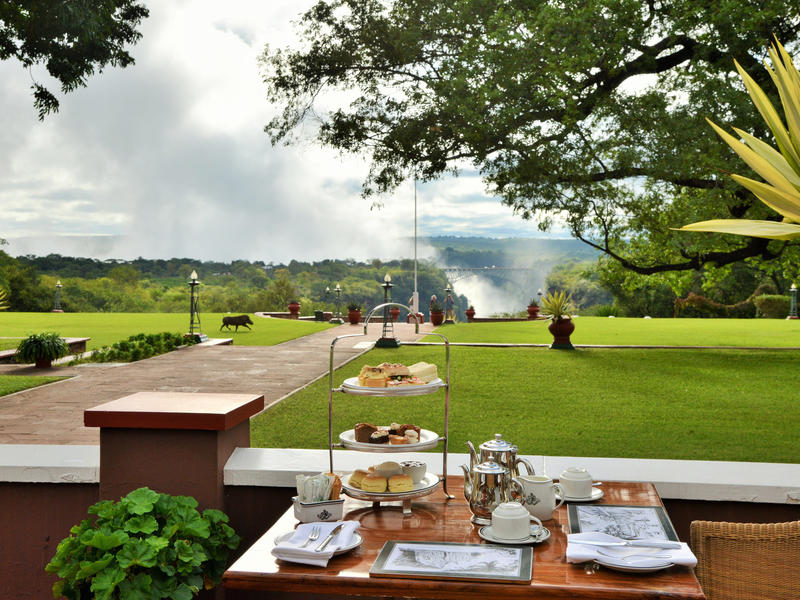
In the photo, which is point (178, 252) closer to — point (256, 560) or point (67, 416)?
point (67, 416)

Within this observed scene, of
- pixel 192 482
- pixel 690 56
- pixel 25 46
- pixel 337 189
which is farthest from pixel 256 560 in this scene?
pixel 337 189

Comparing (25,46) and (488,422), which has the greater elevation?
(25,46)

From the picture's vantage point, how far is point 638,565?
1.83 m

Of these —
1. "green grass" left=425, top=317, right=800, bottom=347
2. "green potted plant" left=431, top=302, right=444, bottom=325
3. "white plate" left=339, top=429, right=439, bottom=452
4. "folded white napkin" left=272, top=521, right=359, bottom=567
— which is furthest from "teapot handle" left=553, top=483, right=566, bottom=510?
"green potted plant" left=431, top=302, right=444, bottom=325

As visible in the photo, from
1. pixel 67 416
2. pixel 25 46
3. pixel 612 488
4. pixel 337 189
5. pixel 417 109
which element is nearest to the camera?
pixel 612 488

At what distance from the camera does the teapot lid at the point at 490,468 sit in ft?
7.24

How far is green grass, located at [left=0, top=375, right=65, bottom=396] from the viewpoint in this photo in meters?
10.3

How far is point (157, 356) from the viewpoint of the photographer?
14789mm

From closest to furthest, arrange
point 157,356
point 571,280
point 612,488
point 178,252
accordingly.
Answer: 1. point 612,488
2. point 157,356
3. point 571,280
4. point 178,252

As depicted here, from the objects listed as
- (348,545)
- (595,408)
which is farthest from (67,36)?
(348,545)

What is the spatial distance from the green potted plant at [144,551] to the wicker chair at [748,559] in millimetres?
1463

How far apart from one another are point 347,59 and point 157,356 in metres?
6.58

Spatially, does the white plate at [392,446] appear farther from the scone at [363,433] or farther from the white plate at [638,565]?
the white plate at [638,565]

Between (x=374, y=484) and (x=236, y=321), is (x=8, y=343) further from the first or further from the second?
(x=374, y=484)
